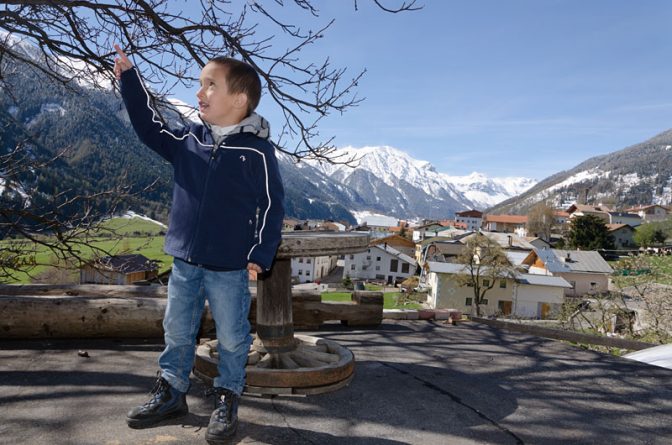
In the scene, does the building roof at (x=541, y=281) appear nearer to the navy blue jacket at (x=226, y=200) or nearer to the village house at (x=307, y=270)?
the village house at (x=307, y=270)

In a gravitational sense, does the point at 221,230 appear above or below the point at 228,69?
below

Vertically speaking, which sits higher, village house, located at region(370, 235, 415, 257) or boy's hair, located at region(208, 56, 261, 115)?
village house, located at region(370, 235, 415, 257)

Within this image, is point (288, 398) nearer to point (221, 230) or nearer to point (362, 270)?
point (221, 230)

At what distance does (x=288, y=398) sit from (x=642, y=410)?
8.16 ft

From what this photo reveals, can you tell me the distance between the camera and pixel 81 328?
4.17m

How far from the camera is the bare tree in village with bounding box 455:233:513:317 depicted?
35.9m

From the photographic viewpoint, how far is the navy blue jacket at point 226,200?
252 cm

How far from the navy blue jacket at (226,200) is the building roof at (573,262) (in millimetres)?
53476

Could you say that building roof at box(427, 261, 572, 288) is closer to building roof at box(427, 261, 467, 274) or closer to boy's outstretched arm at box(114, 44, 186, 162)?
building roof at box(427, 261, 467, 274)

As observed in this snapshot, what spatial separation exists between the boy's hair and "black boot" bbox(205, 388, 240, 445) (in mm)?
1667

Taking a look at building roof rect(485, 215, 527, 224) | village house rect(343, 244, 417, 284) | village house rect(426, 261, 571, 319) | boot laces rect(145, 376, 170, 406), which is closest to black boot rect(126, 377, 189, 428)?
boot laces rect(145, 376, 170, 406)

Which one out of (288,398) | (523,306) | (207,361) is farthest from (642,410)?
(523,306)

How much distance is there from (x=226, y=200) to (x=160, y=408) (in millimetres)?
1194

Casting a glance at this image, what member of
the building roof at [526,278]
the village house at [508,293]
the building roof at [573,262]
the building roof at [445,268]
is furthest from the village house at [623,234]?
the building roof at [445,268]
